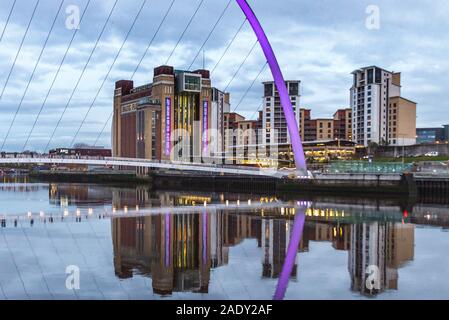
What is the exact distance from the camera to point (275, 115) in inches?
4016

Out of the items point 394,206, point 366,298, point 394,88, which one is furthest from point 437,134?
point 366,298

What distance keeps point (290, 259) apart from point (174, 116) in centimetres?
9181

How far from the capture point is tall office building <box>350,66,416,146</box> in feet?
277

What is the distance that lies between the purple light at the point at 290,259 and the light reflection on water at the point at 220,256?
0.52 feet

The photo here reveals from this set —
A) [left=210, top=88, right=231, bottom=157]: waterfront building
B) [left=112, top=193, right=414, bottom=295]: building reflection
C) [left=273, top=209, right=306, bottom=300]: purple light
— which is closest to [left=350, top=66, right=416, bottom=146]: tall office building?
[left=210, top=88, right=231, bottom=157]: waterfront building

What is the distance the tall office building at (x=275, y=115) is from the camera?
329 ft

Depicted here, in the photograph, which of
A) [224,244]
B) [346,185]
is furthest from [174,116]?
[224,244]

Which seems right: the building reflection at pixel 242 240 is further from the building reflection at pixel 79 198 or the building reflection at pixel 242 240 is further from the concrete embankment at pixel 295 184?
the building reflection at pixel 79 198

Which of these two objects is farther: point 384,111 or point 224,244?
point 384,111

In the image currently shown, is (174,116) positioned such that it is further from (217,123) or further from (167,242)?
(167,242)

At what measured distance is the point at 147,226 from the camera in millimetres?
23375

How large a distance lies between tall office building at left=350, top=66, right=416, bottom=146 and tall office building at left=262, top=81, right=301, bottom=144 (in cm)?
1546

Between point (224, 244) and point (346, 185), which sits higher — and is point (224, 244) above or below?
below
